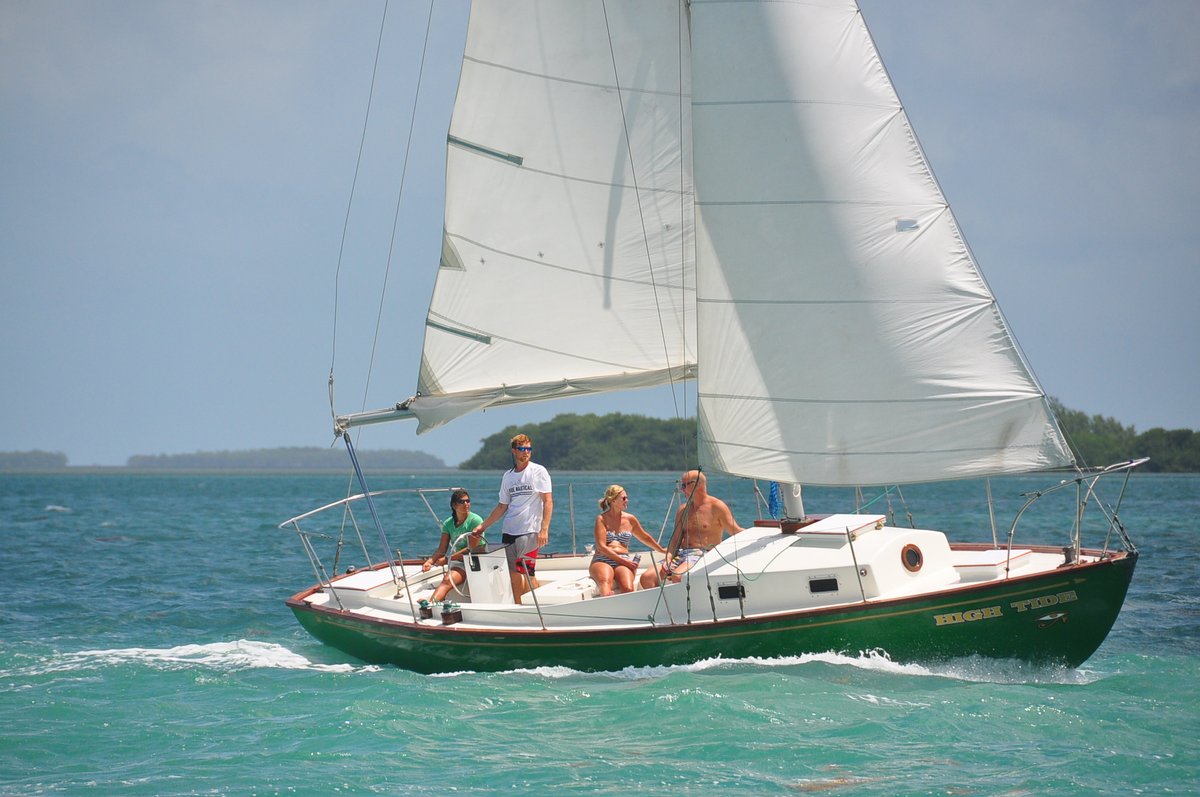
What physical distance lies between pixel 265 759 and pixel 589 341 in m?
5.80

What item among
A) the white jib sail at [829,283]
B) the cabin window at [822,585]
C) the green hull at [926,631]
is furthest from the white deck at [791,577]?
the white jib sail at [829,283]

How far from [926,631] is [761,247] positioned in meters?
3.84

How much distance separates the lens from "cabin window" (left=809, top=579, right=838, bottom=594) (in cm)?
983

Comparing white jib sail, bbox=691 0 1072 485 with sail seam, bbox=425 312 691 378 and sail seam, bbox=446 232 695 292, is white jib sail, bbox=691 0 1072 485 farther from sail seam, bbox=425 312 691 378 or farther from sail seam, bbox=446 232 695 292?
sail seam, bbox=425 312 691 378

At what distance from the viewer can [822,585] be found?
9867 millimetres

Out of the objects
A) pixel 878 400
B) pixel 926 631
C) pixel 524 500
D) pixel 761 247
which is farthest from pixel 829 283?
pixel 524 500

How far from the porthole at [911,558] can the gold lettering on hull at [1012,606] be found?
0.65 m

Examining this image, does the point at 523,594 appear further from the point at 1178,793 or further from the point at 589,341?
the point at 1178,793

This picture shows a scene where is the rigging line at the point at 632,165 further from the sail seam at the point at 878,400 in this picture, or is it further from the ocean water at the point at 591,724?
the ocean water at the point at 591,724

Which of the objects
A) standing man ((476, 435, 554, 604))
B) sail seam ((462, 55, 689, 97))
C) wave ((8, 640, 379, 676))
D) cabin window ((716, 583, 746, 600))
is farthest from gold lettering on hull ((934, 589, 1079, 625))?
sail seam ((462, 55, 689, 97))

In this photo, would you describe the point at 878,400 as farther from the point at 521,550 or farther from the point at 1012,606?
the point at 521,550

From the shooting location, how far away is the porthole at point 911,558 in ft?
33.0

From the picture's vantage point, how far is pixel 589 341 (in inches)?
492

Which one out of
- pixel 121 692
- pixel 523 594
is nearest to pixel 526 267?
pixel 523 594
